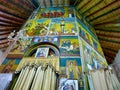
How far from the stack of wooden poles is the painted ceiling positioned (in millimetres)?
4750

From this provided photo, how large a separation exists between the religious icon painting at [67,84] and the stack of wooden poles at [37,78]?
21 cm

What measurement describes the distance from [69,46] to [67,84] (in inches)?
74.0

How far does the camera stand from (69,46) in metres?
5.49

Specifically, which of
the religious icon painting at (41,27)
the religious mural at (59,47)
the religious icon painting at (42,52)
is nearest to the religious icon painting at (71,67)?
the religious mural at (59,47)

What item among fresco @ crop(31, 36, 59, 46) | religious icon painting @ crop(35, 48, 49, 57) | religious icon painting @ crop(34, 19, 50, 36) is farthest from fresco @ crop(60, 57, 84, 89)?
religious icon painting @ crop(34, 19, 50, 36)

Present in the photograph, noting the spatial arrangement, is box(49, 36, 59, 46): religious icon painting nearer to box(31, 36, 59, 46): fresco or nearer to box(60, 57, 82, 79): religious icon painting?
box(31, 36, 59, 46): fresco

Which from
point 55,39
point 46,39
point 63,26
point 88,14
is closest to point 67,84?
point 55,39

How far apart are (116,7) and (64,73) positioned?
5115 mm

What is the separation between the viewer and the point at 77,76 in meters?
4.28

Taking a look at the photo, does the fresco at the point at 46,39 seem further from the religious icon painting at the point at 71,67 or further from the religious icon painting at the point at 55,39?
the religious icon painting at the point at 71,67

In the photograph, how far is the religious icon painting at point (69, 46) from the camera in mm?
5175

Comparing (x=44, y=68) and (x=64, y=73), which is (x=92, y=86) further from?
(x=44, y=68)

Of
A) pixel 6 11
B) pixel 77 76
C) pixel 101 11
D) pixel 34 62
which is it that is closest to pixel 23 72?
pixel 34 62

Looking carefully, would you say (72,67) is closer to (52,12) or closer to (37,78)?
(37,78)
